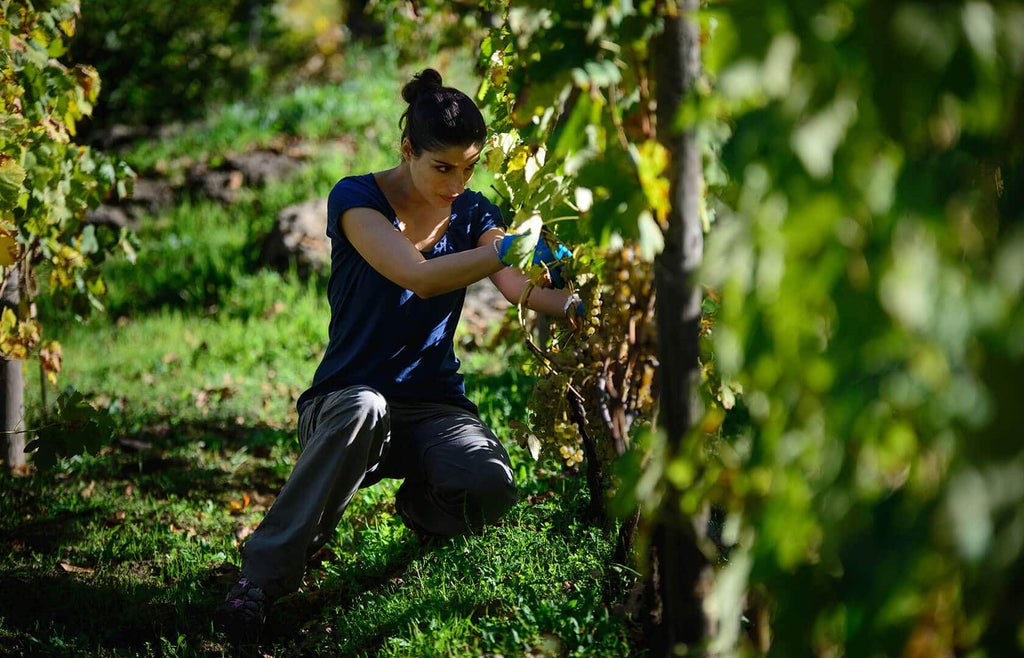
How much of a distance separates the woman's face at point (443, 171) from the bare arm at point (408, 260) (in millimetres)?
163

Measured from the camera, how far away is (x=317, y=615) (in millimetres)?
2611

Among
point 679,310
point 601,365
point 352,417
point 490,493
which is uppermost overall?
point 679,310

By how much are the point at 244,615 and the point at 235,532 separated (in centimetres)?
86

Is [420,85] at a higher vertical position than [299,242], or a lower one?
higher

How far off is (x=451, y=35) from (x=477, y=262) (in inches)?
150

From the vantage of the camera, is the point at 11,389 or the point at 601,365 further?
the point at 11,389

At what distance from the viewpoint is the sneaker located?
2.41 metres

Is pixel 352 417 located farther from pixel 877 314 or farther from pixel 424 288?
pixel 877 314

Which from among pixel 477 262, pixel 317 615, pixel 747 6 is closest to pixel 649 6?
pixel 747 6

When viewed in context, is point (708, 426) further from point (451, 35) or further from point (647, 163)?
point (451, 35)

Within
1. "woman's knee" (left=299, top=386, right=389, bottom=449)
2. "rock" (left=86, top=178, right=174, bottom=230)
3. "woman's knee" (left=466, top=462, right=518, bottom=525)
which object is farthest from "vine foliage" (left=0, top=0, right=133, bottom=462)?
"rock" (left=86, top=178, right=174, bottom=230)

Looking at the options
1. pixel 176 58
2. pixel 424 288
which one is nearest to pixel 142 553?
pixel 424 288

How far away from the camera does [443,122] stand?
2.62m

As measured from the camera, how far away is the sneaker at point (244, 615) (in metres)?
2.41
